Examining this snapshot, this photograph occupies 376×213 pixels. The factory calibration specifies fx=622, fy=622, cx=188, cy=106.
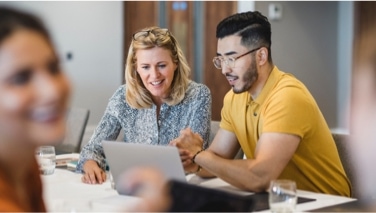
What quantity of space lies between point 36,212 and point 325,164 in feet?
5.35

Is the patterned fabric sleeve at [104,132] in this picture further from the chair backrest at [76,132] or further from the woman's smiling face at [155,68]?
the chair backrest at [76,132]

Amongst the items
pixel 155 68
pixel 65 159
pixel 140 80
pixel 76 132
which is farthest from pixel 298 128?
pixel 76 132

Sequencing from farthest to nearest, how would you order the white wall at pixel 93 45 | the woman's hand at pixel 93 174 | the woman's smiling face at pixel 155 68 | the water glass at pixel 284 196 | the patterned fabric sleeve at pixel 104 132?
1. the white wall at pixel 93 45
2. the woman's smiling face at pixel 155 68
3. the patterned fabric sleeve at pixel 104 132
4. the woman's hand at pixel 93 174
5. the water glass at pixel 284 196

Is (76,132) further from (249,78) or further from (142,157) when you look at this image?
(142,157)

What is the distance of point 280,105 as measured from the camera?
2.06m

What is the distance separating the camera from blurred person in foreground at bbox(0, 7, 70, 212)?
50 centimetres

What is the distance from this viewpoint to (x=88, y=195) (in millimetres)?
1901

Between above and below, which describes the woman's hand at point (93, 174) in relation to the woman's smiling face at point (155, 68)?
below

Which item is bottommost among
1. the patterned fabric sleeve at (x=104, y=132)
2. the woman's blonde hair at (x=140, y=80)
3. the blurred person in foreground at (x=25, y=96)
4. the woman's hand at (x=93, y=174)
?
the woman's hand at (x=93, y=174)

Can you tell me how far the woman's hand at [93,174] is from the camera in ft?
6.98

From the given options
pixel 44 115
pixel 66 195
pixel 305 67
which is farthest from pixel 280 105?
pixel 305 67

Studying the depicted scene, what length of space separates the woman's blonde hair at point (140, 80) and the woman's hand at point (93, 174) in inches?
15.9

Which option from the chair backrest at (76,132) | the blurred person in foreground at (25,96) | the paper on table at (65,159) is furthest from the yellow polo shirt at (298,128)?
the blurred person in foreground at (25,96)

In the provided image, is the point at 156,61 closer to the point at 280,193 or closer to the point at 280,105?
the point at 280,105
